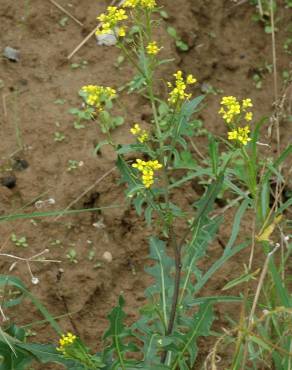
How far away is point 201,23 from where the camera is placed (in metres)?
4.23

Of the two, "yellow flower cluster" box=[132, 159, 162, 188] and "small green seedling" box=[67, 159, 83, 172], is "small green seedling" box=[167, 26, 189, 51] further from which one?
"yellow flower cluster" box=[132, 159, 162, 188]

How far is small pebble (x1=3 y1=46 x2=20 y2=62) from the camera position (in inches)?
154

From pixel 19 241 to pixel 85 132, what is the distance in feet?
2.13

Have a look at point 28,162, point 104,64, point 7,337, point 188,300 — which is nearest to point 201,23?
point 104,64

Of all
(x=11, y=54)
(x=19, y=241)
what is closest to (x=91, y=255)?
(x=19, y=241)

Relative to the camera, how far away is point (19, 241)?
340 centimetres

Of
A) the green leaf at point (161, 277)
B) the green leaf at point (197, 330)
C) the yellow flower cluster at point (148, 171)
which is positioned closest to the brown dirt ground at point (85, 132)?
the green leaf at point (161, 277)

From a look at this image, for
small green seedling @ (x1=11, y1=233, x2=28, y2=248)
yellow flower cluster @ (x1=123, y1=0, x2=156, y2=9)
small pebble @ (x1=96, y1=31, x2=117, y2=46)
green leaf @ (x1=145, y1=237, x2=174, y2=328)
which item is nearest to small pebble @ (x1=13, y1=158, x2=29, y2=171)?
small green seedling @ (x1=11, y1=233, x2=28, y2=248)

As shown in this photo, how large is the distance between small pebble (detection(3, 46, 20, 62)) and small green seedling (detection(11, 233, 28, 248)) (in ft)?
3.17

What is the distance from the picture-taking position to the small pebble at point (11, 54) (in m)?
3.92

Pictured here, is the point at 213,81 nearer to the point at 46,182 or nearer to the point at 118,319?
the point at 46,182

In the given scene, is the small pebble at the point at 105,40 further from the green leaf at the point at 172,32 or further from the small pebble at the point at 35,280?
the small pebble at the point at 35,280

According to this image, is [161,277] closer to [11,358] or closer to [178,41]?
[11,358]

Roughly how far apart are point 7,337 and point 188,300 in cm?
59
